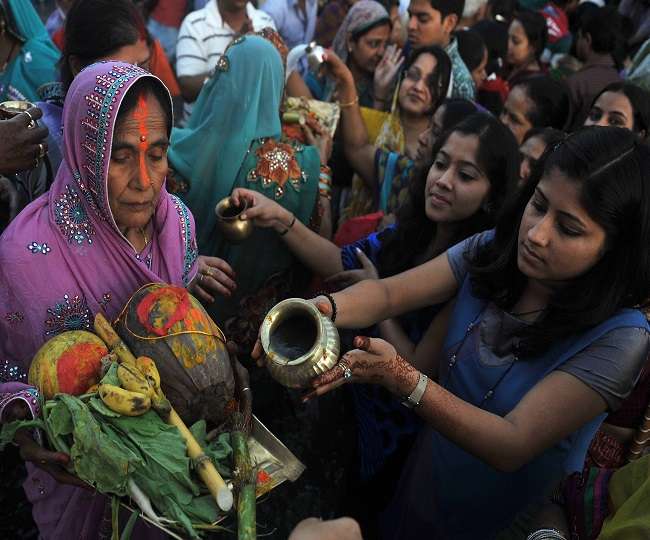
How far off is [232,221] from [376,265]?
734mm

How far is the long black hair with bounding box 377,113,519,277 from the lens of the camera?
9.00 ft

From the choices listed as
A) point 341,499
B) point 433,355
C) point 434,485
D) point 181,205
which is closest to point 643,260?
point 433,355

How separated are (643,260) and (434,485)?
1159 millimetres

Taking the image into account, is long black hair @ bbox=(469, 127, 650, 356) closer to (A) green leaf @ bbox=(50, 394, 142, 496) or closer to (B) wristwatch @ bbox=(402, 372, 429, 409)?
(B) wristwatch @ bbox=(402, 372, 429, 409)

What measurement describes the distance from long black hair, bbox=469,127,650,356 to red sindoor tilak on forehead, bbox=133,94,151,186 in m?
1.33

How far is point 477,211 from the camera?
2.81 m

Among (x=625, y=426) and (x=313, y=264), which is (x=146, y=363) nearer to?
(x=313, y=264)

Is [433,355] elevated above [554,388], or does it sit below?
below

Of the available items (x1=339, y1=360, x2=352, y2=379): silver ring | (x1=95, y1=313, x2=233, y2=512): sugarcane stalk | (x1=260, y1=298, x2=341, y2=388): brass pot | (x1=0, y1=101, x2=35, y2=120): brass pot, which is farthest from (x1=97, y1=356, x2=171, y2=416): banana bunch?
(x1=0, y1=101, x2=35, y2=120): brass pot

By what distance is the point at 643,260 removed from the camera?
1.86 metres

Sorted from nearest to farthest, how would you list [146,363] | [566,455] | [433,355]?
[146,363] → [566,455] → [433,355]

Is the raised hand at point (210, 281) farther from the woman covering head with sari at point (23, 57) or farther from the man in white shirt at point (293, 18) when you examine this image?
the man in white shirt at point (293, 18)

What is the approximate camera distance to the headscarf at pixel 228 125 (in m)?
3.00

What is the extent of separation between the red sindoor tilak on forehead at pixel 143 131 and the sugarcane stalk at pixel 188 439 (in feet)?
1.81
